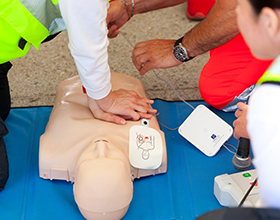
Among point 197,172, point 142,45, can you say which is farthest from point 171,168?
point 142,45

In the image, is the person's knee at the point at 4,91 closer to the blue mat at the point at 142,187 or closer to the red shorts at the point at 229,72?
the blue mat at the point at 142,187

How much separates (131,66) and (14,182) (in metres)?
1.02

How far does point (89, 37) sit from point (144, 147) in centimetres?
50

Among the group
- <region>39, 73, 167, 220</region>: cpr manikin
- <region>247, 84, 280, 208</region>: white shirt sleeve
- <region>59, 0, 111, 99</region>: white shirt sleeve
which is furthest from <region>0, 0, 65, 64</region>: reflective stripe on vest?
<region>247, 84, 280, 208</region>: white shirt sleeve

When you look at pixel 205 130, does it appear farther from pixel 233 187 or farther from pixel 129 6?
pixel 129 6

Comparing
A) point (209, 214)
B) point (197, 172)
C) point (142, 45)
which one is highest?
point (209, 214)

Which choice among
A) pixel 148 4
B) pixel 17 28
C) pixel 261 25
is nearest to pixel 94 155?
pixel 17 28

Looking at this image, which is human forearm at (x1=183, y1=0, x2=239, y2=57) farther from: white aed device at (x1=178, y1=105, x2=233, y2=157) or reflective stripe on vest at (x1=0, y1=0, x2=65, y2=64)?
reflective stripe on vest at (x1=0, y1=0, x2=65, y2=64)

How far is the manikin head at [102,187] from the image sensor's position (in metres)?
1.06

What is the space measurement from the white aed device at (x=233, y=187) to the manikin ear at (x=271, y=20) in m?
0.72

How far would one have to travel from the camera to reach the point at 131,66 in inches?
80.5

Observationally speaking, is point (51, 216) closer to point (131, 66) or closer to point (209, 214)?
point (209, 214)

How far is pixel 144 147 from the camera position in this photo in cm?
131

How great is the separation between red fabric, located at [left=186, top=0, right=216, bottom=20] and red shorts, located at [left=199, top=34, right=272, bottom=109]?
0.76 meters
